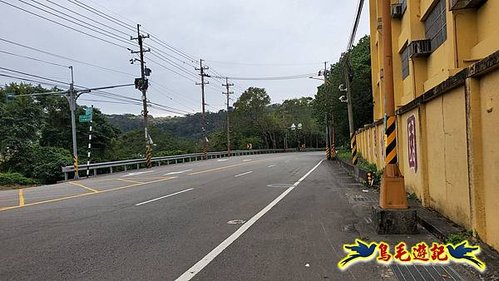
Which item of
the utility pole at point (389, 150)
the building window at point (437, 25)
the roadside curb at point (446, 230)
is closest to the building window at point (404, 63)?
the building window at point (437, 25)

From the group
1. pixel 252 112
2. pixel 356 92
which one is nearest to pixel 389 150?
pixel 356 92

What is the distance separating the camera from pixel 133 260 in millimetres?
6320

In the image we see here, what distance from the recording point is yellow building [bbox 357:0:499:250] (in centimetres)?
618

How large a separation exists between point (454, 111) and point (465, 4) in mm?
3596

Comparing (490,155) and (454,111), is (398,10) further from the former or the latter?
(490,155)

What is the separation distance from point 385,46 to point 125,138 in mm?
62132

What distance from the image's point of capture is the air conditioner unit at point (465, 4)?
981 centimetres

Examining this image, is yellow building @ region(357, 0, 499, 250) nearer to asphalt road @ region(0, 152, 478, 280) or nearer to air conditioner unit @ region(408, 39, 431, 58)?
air conditioner unit @ region(408, 39, 431, 58)

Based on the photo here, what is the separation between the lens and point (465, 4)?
9.89 m

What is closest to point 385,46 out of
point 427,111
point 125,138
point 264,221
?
point 427,111

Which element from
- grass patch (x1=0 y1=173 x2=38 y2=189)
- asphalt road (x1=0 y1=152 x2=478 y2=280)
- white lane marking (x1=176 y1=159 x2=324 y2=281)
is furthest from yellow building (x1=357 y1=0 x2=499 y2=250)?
grass patch (x1=0 y1=173 x2=38 y2=189)

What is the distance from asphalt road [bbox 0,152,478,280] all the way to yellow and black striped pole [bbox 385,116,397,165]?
63.3 inches

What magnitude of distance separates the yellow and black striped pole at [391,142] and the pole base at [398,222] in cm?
115

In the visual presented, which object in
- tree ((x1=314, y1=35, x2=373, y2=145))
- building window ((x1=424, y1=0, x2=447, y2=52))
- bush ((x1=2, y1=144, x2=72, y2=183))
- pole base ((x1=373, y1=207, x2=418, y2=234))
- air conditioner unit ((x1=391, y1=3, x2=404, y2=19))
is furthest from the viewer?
tree ((x1=314, y1=35, x2=373, y2=145))
